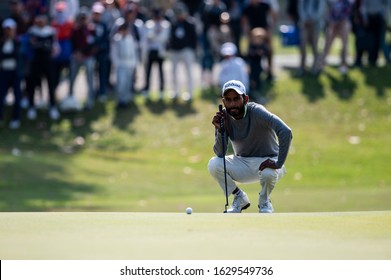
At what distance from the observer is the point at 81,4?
31.0 meters

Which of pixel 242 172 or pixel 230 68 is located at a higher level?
pixel 230 68

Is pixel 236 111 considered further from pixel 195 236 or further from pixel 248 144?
pixel 195 236

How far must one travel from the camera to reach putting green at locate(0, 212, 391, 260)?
10422 millimetres

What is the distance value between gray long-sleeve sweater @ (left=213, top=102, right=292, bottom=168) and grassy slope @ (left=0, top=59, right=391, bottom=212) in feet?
19.0

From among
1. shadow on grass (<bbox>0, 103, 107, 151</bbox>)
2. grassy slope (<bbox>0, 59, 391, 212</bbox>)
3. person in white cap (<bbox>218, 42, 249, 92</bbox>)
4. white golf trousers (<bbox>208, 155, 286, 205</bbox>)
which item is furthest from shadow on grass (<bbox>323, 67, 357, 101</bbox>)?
white golf trousers (<bbox>208, 155, 286, 205</bbox>)

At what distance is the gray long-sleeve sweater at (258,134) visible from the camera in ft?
41.9

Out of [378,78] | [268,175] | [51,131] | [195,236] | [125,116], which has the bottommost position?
[195,236]

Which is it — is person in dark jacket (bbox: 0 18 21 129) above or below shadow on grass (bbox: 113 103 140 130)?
above

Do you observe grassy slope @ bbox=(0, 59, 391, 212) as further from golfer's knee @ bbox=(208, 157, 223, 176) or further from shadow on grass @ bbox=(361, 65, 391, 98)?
golfer's knee @ bbox=(208, 157, 223, 176)

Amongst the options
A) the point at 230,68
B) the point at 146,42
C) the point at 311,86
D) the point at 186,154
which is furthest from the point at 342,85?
the point at 186,154

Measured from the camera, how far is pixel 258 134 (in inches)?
518

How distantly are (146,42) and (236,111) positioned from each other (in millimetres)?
13255

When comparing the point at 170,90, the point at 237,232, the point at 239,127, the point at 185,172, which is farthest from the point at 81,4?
the point at 237,232
